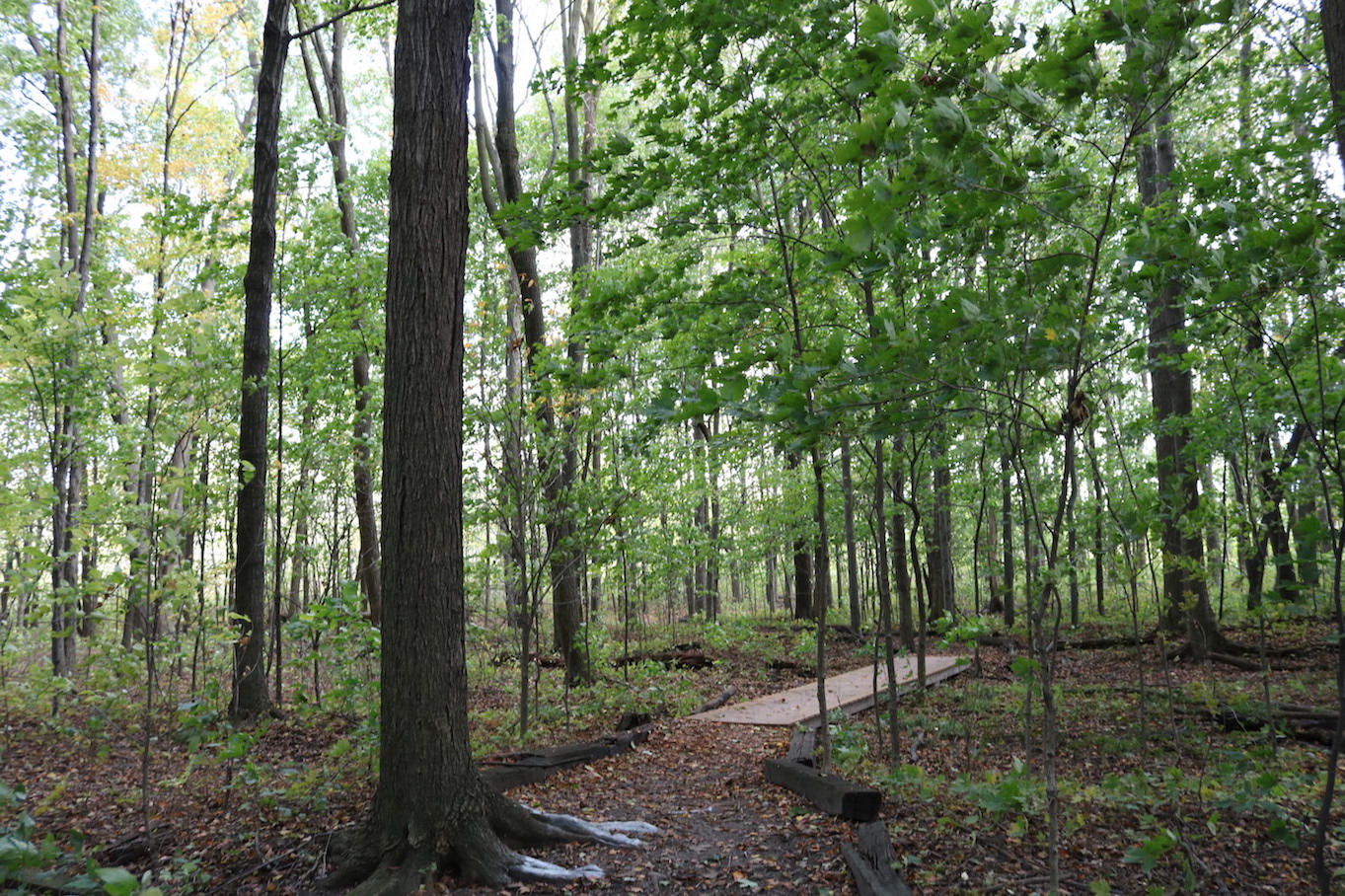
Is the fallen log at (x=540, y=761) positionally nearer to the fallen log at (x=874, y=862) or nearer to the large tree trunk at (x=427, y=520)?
the large tree trunk at (x=427, y=520)

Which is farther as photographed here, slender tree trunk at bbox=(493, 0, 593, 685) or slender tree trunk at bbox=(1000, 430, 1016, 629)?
slender tree trunk at bbox=(493, 0, 593, 685)

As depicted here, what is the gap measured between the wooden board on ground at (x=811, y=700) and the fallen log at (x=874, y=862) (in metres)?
3.13

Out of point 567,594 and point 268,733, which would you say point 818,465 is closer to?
point 567,594

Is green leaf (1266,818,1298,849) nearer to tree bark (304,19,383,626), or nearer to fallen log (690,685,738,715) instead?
fallen log (690,685,738,715)

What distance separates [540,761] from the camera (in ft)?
18.2

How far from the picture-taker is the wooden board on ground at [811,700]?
775 centimetres

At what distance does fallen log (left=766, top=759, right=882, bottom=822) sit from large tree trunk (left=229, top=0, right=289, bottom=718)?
16.3ft

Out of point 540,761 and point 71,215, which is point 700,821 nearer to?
point 540,761

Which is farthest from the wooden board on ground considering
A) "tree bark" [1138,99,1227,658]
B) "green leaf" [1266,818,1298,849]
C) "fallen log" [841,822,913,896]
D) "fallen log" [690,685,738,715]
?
"green leaf" [1266,818,1298,849]

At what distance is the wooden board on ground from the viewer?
25.4 feet

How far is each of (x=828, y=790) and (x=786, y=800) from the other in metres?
0.53

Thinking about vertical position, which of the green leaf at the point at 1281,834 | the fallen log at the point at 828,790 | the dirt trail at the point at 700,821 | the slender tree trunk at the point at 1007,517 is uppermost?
the slender tree trunk at the point at 1007,517

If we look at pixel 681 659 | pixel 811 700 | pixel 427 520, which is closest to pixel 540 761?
pixel 427 520

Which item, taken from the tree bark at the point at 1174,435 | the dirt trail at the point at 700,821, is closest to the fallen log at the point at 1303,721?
the tree bark at the point at 1174,435
